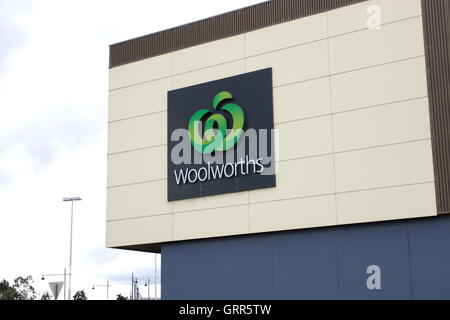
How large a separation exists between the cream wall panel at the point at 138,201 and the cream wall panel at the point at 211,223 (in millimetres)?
938

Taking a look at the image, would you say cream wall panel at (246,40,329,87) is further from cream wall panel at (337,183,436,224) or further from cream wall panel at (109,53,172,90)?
cream wall panel at (337,183,436,224)

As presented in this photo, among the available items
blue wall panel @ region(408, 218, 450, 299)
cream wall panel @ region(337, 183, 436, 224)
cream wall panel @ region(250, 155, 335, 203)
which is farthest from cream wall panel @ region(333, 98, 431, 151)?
blue wall panel @ region(408, 218, 450, 299)

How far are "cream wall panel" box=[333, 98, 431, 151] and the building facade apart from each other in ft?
0.16

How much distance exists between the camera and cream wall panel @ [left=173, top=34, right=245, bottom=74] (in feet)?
99.8

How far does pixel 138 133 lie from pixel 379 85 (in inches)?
448

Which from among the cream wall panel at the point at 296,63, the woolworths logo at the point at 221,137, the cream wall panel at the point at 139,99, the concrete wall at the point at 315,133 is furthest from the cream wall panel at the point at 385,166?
the cream wall panel at the point at 139,99

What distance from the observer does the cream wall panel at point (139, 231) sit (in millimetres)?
30922

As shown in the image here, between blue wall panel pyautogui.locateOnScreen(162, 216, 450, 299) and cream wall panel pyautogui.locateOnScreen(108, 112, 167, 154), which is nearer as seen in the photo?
blue wall panel pyautogui.locateOnScreen(162, 216, 450, 299)

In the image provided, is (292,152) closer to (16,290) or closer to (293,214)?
(293,214)

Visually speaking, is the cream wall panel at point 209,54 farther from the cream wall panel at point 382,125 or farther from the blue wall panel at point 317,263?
the blue wall panel at point 317,263

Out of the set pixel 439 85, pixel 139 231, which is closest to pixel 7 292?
pixel 139 231
